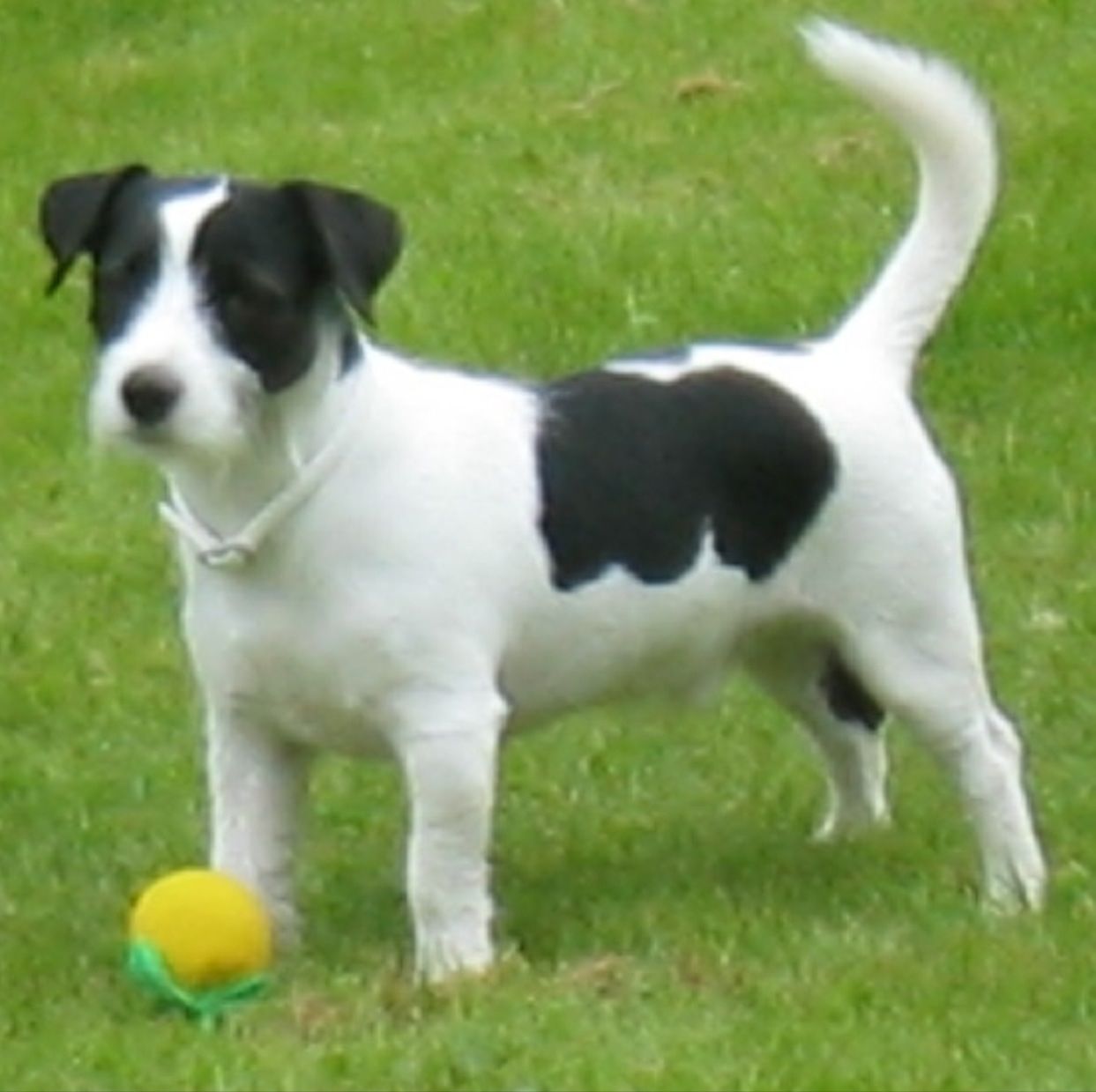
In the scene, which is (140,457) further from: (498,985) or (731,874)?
(731,874)

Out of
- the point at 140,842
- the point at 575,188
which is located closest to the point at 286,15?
the point at 575,188

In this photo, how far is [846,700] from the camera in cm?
872

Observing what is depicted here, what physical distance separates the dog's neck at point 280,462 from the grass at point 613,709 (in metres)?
0.81

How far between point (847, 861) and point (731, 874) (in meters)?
0.24

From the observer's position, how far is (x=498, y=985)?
7488 mm

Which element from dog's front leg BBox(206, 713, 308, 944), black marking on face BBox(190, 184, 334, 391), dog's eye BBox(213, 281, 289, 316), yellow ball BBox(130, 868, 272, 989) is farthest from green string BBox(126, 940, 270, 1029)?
dog's eye BBox(213, 281, 289, 316)

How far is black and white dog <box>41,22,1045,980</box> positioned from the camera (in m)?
7.29

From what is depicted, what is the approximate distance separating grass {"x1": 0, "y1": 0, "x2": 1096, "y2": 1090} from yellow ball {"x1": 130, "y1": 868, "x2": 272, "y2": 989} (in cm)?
12

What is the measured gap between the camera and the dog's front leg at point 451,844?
7570 mm

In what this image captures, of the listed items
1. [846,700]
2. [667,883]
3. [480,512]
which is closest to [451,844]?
[480,512]

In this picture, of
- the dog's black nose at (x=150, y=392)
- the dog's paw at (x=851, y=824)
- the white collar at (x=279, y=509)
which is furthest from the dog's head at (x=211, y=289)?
the dog's paw at (x=851, y=824)

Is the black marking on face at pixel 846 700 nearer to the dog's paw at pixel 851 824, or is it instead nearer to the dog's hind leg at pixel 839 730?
the dog's hind leg at pixel 839 730

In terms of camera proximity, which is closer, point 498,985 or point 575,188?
point 498,985

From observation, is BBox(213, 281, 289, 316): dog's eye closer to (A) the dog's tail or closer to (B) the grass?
(B) the grass
